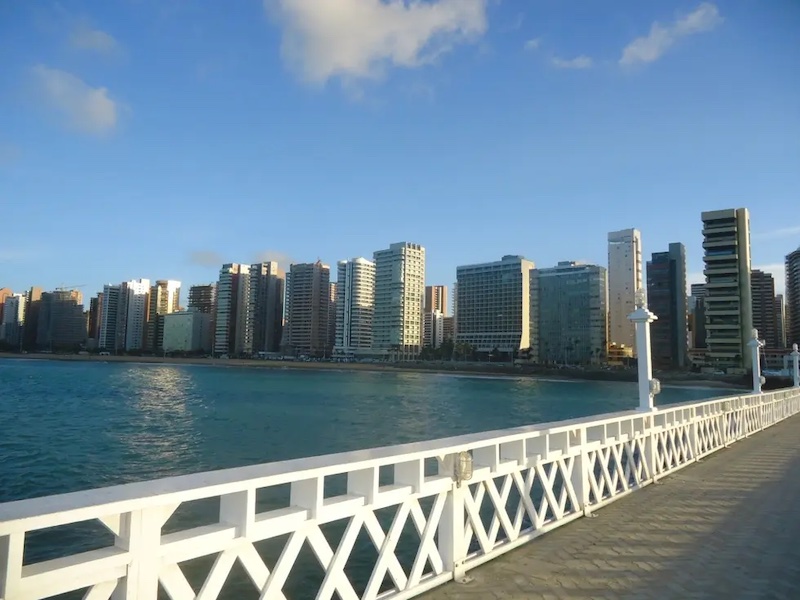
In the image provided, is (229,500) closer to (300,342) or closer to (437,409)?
(437,409)

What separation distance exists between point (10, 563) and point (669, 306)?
15298 centimetres

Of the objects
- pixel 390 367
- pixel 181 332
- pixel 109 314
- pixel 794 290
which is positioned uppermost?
pixel 794 290

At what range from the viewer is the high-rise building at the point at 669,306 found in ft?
436

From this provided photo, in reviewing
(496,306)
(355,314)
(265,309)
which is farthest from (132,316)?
(496,306)

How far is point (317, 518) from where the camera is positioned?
3.56 m

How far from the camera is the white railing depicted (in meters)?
2.58

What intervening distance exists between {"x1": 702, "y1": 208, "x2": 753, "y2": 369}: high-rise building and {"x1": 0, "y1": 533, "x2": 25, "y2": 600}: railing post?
10998 cm

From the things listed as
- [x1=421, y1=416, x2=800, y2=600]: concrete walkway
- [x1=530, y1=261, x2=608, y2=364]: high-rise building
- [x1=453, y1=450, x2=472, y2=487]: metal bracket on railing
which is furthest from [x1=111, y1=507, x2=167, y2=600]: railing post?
[x1=530, y1=261, x2=608, y2=364]: high-rise building

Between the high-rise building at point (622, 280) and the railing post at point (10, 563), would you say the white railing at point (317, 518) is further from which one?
the high-rise building at point (622, 280)

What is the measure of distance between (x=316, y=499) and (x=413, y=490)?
3.41 feet

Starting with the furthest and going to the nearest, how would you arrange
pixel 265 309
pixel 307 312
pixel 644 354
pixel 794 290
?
pixel 265 309 < pixel 307 312 < pixel 794 290 < pixel 644 354

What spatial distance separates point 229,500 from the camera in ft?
10.7

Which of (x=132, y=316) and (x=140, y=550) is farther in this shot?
(x=132, y=316)

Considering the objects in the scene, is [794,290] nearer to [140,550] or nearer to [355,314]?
[355,314]
